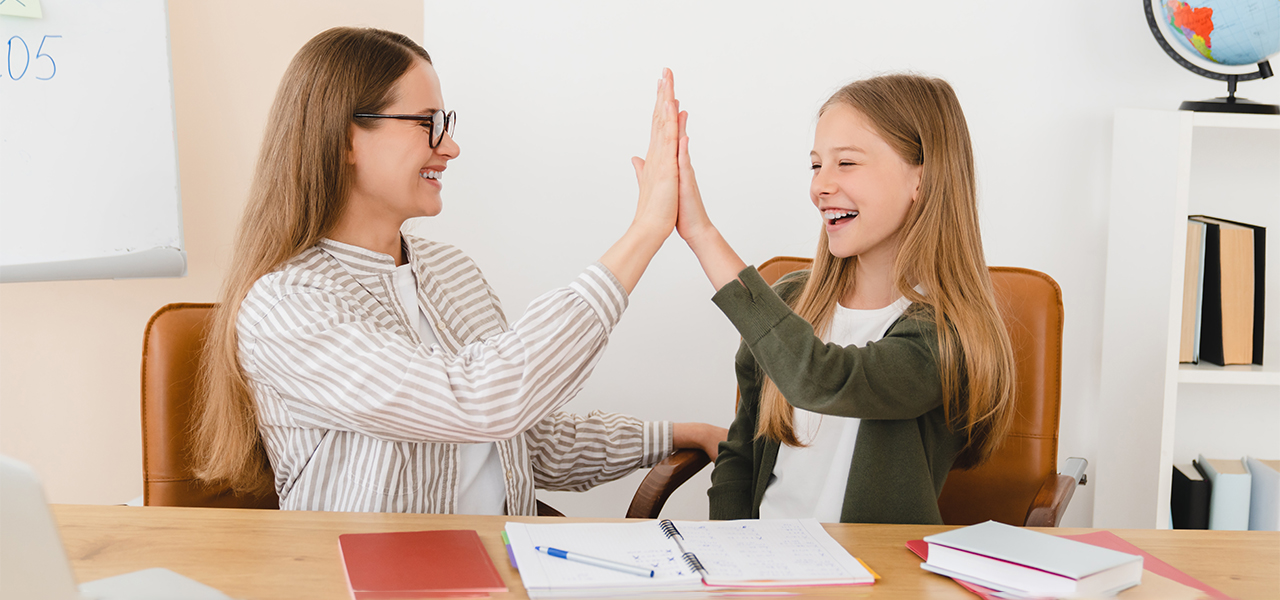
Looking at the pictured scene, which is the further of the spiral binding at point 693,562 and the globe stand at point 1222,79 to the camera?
the globe stand at point 1222,79

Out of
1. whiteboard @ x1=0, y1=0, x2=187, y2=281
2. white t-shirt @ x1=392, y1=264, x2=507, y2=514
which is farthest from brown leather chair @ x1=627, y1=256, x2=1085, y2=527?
whiteboard @ x1=0, y1=0, x2=187, y2=281

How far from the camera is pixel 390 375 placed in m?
1.21

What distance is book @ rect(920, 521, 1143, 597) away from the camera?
3.15ft

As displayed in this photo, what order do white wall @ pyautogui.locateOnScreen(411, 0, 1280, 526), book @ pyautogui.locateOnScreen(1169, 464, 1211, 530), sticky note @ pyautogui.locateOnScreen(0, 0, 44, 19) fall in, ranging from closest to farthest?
sticky note @ pyautogui.locateOnScreen(0, 0, 44, 19), book @ pyautogui.locateOnScreen(1169, 464, 1211, 530), white wall @ pyautogui.locateOnScreen(411, 0, 1280, 526)

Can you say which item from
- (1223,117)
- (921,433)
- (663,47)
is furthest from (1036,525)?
(663,47)

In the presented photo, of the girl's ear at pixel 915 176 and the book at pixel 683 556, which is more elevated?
the girl's ear at pixel 915 176

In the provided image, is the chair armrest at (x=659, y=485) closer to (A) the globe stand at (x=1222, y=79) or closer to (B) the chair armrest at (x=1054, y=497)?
(B) the chair armrest at (x=1054, y=497)

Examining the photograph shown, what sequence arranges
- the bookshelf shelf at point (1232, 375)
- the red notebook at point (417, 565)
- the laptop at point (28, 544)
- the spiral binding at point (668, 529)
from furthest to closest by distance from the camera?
the bookshelf shelf at point (1232, 375) → the spiral binding at point (668, 529) → the red notebook at point (417, 565) → the laptop at point (28, 544)

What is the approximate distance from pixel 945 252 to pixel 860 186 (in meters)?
0.17

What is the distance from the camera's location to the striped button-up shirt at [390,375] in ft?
4.01

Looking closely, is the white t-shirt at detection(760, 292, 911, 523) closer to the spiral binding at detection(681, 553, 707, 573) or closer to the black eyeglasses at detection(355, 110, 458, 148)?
the spiral binding at detection(681, 553, 707, 573)

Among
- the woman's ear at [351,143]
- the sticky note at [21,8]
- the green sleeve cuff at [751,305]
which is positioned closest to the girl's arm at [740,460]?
the green sleeve cuff at [751,305]

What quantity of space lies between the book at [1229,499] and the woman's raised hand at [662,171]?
59.5 inches

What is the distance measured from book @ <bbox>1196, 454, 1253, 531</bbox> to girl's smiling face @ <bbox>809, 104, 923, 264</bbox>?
1153 mm
